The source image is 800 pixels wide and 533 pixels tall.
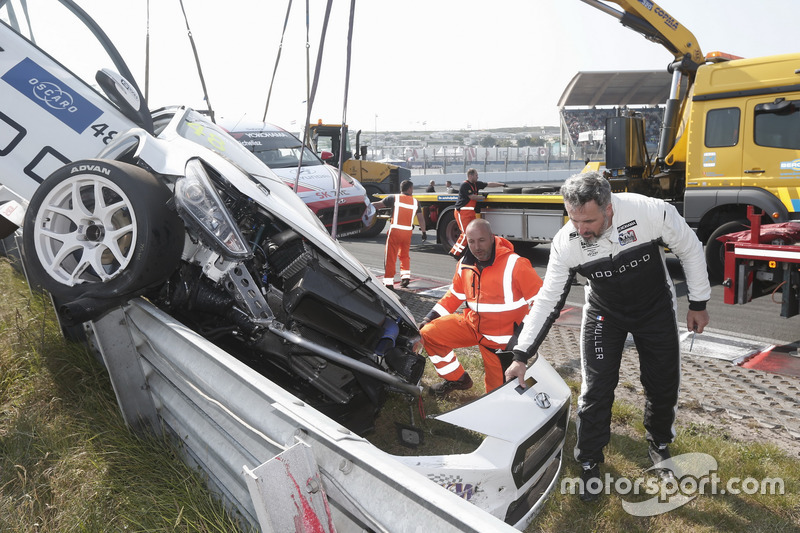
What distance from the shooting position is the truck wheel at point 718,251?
7.58 m

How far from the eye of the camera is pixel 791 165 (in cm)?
724

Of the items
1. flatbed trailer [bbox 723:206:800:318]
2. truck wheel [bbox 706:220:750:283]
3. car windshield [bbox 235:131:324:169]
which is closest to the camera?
flatbed trailer [bbox 723:206:800:318]

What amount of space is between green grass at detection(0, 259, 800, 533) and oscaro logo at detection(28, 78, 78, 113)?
1.41m

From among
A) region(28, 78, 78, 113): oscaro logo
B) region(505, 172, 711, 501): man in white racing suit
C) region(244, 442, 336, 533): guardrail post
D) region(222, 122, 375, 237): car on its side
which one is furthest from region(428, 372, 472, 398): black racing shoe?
region(222, 122, 375, 237): car on its side

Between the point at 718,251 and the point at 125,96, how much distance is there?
22.5ft

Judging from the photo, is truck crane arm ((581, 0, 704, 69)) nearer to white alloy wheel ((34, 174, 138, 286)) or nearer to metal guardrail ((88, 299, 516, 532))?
white alloy wheel ((34, 174, 138, 286))

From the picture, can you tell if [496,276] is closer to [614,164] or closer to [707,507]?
[707,507]

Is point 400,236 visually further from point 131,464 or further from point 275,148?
point 131,464

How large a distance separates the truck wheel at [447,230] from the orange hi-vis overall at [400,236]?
2893 millimetres

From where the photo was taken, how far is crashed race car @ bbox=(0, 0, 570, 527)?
8.50 ft

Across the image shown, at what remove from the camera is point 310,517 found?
163 cm

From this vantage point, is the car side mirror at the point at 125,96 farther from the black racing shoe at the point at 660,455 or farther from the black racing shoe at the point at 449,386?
the black racing shoe at the point at 660,455

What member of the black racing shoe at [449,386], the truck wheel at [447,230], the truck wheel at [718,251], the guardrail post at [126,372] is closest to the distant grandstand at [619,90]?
the truck wheel at [447,230]

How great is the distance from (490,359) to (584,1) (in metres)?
7.42
